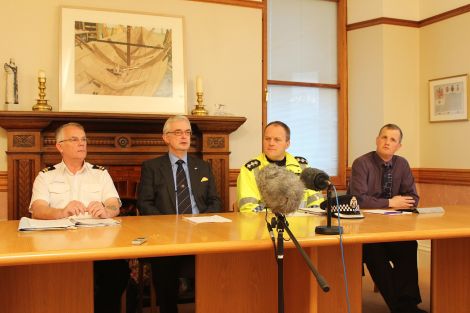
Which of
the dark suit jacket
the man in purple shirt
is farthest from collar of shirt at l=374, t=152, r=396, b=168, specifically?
the dark suit jacket

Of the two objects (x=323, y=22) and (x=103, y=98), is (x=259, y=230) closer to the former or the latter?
(x=103, y=98)

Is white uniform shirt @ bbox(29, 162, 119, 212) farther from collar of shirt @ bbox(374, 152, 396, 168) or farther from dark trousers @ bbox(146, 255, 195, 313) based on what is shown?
collar of shirt @ bbox(374, 152, 396, 168)

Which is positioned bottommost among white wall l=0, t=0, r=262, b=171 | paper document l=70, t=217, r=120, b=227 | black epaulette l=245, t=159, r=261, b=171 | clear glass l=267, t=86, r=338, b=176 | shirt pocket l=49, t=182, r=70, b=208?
paper document l=70, t=217, r=120, b=227

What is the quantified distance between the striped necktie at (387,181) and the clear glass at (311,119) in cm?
165

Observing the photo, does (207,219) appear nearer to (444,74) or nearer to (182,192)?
(182,192)

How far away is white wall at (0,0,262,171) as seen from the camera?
378cm

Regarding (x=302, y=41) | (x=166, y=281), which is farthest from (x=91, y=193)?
(x=302, y=41)

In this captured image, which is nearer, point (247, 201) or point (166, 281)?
point (166, 281)

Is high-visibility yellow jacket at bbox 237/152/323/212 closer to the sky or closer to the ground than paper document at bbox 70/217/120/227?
closer to the sky

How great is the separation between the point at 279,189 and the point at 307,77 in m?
3.51

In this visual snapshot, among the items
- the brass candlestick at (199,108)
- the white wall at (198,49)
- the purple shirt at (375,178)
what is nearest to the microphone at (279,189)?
the purple shirt at (375,178)

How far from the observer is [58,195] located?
268 cm

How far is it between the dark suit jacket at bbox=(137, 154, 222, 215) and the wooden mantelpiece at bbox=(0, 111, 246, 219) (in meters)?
0.89

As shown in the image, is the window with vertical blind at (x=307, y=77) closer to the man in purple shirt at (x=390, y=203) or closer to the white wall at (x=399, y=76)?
the white wall at (x=399, y=76)
